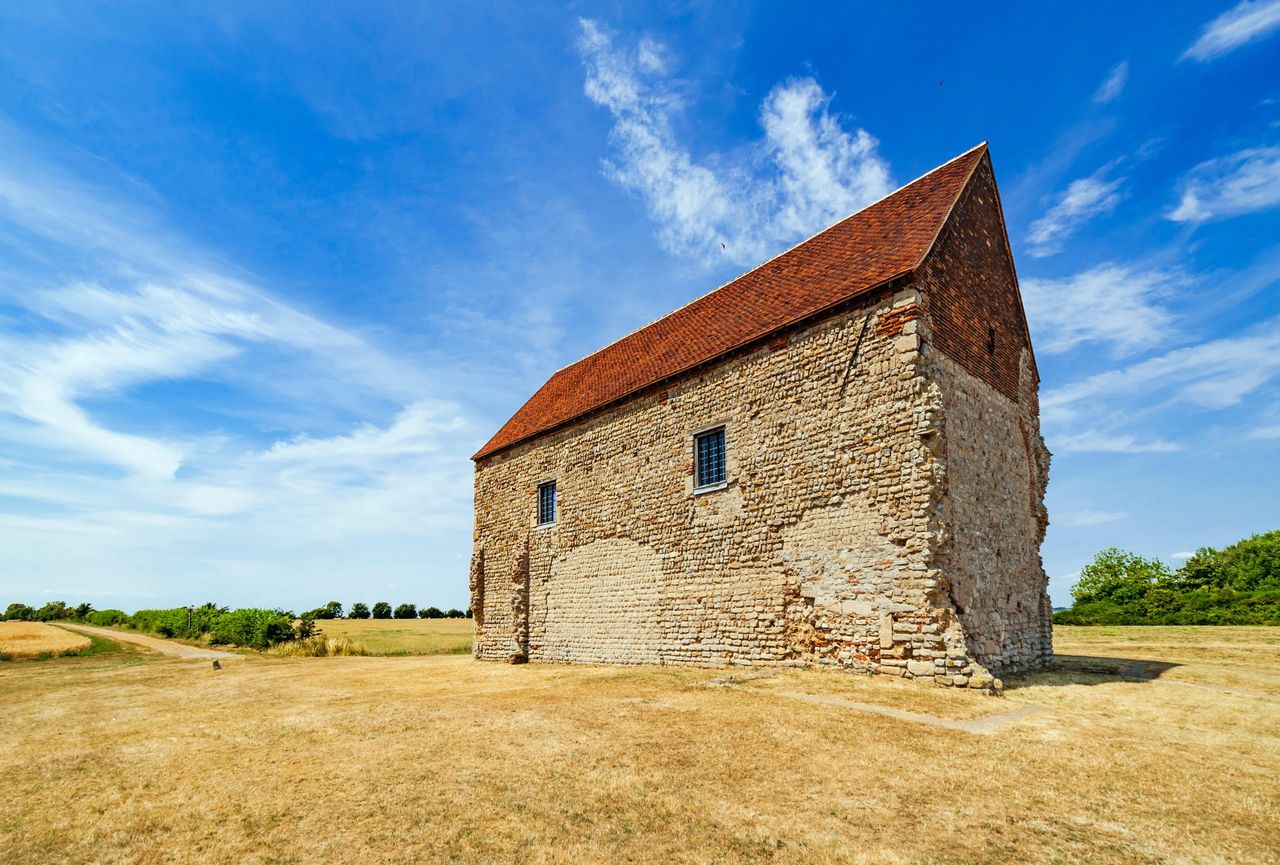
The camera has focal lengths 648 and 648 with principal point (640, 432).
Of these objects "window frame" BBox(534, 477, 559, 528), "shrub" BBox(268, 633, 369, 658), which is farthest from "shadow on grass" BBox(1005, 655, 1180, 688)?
"shrub" BBox(268, 633, 369, 658)

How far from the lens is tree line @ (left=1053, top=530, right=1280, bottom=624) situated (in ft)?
73.0

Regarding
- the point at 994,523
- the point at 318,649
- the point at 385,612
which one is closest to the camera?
the point at 994,523

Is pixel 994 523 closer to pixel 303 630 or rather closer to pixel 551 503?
pixel 551 503

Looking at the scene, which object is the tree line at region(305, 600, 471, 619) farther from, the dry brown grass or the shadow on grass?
the shadow on grass

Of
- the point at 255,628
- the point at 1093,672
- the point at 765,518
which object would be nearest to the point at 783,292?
the point at 765,518

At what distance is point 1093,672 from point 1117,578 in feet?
107

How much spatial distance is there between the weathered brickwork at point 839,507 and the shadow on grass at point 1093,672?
0.53 m

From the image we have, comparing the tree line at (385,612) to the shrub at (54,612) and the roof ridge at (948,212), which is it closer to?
the shrub at (54,612)

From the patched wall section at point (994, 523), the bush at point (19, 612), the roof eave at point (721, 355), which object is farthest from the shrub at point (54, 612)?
the patched wall section at point (994, 523)

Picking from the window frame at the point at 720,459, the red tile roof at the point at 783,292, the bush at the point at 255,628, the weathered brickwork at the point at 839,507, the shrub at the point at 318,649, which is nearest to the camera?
the weathered brickwork at the point at 839,507

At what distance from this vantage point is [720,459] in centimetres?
1384

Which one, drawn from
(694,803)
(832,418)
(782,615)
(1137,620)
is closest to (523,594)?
(782,615)

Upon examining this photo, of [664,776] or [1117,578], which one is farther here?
[1117,578]

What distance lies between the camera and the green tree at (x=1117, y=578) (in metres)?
26.7
